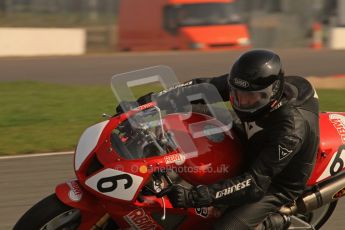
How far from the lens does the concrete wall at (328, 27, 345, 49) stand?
94.4 ft

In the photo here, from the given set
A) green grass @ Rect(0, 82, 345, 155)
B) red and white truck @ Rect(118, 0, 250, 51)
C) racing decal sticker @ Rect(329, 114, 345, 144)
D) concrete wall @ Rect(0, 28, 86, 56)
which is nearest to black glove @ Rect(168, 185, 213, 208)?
racing decal sticker @ Rect(329, 114, 345, 144)

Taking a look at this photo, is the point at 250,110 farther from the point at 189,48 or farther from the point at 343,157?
the point at 189,48

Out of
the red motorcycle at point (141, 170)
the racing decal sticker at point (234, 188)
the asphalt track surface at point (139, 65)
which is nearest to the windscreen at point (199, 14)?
the asphalt track surface at point (139, 65)

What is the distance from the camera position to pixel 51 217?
189 inches

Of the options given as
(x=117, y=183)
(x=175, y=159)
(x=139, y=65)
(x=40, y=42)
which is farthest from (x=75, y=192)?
(x=40, y=42)

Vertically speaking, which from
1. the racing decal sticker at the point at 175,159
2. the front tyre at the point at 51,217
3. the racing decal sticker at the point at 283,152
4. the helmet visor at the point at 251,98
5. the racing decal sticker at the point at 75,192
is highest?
the helmet visor at the point at 251,98

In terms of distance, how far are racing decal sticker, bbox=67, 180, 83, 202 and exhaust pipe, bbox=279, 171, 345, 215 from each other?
1473 mm

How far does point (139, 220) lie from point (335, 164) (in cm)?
165

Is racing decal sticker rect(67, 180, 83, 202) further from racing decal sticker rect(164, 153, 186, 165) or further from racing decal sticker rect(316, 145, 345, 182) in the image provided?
racing decal sticker rect(316, 145, 345, 182)

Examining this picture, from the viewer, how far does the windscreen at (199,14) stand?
85.0 ft

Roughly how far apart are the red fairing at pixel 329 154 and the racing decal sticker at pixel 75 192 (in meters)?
1.74

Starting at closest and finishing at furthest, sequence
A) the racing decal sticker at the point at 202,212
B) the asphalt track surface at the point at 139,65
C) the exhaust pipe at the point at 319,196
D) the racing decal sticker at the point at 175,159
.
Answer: the racing decal sticker at the point at 175,159, the racing decal sticker at the point at 202,212, the exhaust pipe at the point at 319,196, the asphalt track surface at the point at 139,65

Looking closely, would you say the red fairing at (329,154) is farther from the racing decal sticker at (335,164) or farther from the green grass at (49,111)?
the green grass at (49,111)

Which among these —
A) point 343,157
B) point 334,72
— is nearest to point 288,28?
point 334,72
